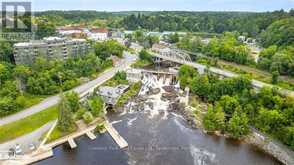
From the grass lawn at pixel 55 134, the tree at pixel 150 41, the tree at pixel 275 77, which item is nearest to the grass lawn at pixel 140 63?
the tree at pixel 150 41

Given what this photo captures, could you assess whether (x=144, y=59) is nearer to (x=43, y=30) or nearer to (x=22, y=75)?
(x=43, y=30)

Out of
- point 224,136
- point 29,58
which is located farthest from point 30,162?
point 29,58

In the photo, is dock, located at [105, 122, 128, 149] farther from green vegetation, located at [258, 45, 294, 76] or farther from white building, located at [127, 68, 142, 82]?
green vegetation, located at [258, 45, 294, 76]

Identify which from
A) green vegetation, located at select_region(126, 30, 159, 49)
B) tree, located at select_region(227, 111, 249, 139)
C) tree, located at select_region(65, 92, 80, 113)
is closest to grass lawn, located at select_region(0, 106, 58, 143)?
tree, located at select_region(65, 92, 80, 113)

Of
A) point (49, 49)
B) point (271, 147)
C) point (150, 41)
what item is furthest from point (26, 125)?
point (150, 41)

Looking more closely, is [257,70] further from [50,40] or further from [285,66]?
[50,40]

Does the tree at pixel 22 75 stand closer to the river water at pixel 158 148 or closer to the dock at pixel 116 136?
the river water at pixel 158 148
